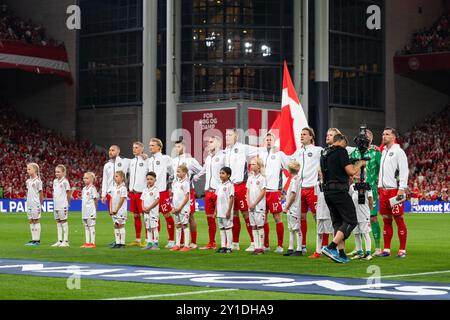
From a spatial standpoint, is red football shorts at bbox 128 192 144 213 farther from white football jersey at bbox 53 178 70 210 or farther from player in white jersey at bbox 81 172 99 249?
white football jersey at bbox 53 178 70 210

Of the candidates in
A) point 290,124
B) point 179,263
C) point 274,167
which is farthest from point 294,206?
point 290,124

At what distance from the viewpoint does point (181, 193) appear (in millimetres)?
20500

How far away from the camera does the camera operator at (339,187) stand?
16328mm

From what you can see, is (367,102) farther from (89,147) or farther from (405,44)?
(89,147)

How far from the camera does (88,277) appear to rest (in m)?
14.0

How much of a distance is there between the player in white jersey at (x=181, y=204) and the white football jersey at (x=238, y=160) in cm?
98

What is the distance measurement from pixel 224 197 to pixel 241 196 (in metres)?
0.57

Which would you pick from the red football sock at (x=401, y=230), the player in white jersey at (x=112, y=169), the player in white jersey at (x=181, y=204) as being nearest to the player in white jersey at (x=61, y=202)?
the player in white jersey at (x=112, y=169)

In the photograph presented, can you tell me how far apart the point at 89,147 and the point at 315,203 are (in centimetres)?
4974

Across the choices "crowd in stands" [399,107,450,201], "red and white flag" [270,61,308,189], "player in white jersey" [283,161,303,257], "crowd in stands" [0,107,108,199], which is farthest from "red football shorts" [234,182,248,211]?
"crowd in stands" [399,107,450,201]

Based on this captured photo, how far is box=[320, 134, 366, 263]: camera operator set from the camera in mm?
16328

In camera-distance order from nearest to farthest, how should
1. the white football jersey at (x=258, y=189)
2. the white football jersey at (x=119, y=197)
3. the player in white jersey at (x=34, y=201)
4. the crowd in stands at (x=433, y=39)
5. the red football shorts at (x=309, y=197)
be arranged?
the red football shorts at (x=309, y=197) < the white football jersey at (x=258, y=189) < the white football jersey at (x=119, y=197) < the player in white jersey at (x=34, y=201) < the crowd in stands at (x=433, y=39)

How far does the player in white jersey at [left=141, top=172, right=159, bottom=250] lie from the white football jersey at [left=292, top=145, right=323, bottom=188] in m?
3.62

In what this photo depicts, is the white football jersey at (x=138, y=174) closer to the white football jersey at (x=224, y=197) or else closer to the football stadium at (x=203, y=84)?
the white football jersey at (x=224, y=197)
